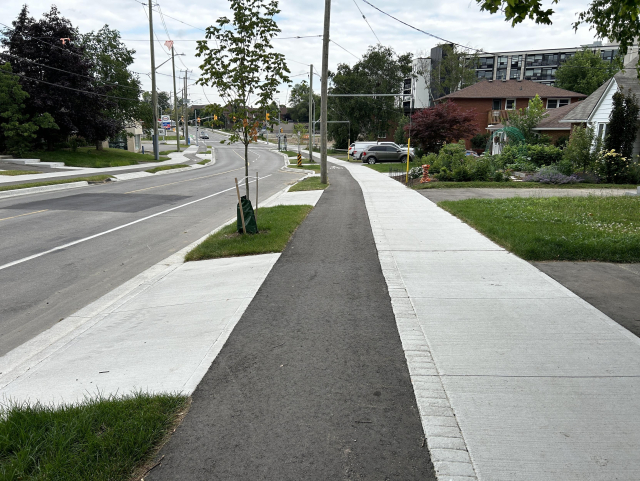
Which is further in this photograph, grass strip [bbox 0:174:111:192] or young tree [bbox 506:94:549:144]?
young tree [bbox 506:94:549:144]

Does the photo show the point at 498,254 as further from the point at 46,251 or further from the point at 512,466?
the point at 46,251

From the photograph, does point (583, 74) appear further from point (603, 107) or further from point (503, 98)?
point (603, 107)

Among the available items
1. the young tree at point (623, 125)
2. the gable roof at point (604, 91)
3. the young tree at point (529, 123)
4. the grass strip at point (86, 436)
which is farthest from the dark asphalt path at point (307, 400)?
the young tree at point (529, 123)

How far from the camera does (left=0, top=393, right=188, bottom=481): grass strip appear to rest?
2980 mm

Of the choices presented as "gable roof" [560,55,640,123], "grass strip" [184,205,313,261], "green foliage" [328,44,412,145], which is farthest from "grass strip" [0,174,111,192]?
"green foliage" [328,44,412,145]

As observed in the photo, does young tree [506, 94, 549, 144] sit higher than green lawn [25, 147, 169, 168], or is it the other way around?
young tree [506, 94, 549, 144]

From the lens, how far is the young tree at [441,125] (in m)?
27.9

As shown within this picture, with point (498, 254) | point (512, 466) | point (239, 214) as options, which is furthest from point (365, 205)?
point (512, 466)

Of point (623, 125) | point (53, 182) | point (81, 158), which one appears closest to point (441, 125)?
point (623, 125)

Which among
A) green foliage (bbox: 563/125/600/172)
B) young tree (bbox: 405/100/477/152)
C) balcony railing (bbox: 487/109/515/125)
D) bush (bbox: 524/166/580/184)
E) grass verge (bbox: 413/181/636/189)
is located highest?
balcony railing (bbox: 487/109/515/125)

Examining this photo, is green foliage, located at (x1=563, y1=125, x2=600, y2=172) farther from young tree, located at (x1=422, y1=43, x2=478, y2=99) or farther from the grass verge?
young tree, located at (x1=422, y1=43, x2=478, y2=99)

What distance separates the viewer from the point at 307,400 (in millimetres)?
3842

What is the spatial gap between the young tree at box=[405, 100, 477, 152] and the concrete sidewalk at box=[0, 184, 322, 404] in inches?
883

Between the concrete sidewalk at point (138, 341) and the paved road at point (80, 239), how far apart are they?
542 mm
